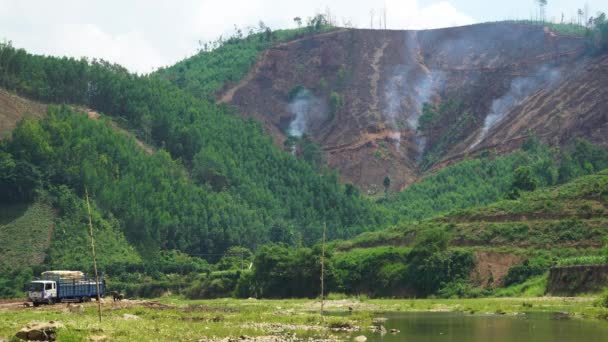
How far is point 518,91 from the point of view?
632 feet

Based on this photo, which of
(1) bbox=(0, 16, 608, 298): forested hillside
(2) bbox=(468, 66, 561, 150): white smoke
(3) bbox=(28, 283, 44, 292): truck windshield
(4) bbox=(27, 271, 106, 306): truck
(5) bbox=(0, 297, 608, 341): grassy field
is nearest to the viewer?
(5) bbox=(0, 297, 608, 341): grassy field

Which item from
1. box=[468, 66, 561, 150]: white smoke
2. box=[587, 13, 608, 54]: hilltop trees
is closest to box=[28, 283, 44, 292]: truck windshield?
box=[468, 66, 561, 150]: white smoke

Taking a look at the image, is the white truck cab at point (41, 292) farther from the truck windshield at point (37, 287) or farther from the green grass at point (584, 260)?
the green grass at point (584, 260)

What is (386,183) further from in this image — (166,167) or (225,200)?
(166,167)

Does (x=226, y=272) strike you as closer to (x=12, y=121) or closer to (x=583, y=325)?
(x=12, y=121)

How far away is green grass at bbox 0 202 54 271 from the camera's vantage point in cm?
11267

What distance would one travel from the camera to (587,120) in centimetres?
16375

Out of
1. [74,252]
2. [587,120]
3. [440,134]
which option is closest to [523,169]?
[587,120]

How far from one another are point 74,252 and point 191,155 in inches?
2162

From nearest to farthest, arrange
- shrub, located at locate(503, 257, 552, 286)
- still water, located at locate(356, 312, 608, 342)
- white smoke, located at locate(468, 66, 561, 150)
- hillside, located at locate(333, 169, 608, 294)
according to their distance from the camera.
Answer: still water, located at locate(356, 312, 608, 342)
shrub, located at locate(503, 257, 552, 286)
hillside, located at locate(333, 169, 608, 294)
white smoke, located at locate(468, 66, 561, 150)

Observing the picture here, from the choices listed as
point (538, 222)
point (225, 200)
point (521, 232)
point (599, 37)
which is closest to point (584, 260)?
point (521, 232)

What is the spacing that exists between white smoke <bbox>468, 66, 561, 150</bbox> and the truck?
11372 cm

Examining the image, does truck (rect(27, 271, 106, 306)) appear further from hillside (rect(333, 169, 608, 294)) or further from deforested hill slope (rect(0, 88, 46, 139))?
deforested hill slope (rect(0, 88, 46, 139))

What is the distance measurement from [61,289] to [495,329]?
3877 cm
